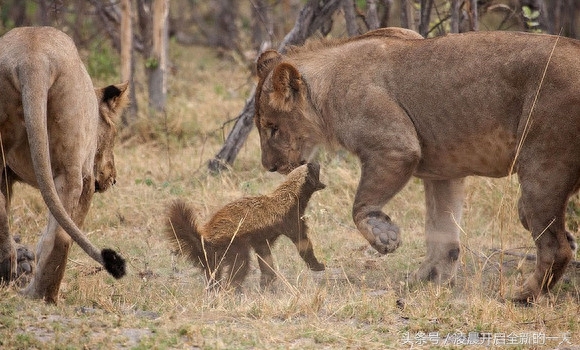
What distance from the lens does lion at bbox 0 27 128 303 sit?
4.66 meters

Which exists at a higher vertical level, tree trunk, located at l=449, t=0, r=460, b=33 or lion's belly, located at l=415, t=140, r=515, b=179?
tree trunk, located at l=449, t=0, r=460, b=33

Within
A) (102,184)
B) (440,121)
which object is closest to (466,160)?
(440,121)

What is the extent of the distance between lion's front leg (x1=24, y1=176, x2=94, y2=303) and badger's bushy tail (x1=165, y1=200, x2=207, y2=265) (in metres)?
0.84

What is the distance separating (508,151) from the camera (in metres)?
5.36

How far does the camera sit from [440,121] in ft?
18.2

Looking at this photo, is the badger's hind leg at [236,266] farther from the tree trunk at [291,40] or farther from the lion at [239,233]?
the tree trunk at [291,40]

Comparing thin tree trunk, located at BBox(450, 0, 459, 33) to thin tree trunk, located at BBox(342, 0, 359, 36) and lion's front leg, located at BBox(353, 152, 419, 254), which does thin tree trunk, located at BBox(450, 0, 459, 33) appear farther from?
lion's front leg, located at BBox(353, 152, 419, 254)

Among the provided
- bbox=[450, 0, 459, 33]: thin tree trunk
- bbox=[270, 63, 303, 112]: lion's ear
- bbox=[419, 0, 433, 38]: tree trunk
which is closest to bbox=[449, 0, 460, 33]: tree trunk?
bbox=[450, 0, 459, 33]: thin tree trunk

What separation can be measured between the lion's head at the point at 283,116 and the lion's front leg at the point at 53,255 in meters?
1.55

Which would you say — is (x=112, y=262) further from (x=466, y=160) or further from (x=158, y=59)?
(x=158, y=59)

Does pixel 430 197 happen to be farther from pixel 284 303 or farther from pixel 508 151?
pixel 284 303

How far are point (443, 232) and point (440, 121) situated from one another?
954 millimetres

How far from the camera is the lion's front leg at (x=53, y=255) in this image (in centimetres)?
500

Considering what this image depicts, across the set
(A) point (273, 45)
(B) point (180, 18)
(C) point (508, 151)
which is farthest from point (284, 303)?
(B) point (180, 18)
